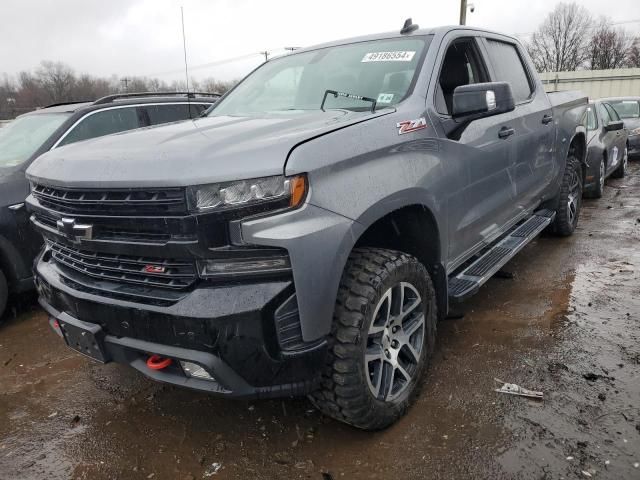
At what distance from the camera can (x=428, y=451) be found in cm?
232

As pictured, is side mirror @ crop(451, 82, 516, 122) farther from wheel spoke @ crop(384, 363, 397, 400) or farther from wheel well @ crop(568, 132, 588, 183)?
wheel well @ crop(568, 132, 588, 183)

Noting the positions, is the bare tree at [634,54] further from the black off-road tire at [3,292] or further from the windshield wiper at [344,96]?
the black off-road tire at [3,292]

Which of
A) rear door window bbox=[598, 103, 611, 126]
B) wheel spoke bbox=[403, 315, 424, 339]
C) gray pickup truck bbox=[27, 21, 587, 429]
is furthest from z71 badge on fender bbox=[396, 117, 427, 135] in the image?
rear door window bbox=[598, 103, 611, 126]

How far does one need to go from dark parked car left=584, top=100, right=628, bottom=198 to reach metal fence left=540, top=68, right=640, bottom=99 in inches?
950

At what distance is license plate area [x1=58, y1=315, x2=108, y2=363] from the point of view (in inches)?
83.8

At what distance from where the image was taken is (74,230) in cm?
215

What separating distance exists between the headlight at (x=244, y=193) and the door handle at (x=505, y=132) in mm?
2107

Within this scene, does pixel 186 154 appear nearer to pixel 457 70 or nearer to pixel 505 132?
pixel 457 70

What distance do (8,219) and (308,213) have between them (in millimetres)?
3026

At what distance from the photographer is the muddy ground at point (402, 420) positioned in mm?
2260

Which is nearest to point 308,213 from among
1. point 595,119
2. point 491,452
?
point 491,452

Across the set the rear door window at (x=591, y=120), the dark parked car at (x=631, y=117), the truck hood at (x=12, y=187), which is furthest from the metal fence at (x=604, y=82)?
the truck hood at (x=12, y=187)

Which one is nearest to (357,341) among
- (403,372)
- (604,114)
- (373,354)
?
(373,354)

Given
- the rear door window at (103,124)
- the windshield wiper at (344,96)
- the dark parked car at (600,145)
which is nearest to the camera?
the windshield wiper at (344,96)
